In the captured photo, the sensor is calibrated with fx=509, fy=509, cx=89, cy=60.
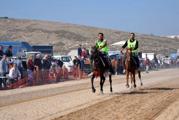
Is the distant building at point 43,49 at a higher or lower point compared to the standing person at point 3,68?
higher

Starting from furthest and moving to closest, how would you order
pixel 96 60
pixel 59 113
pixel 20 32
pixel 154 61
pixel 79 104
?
pixel 20 32 → pixel 154 61 → pixel 96 60 → pixel 79 104 → pixel 59 113

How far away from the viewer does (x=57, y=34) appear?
107688 mm

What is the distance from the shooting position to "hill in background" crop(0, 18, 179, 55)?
99938 mm

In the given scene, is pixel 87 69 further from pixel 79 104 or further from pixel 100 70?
pixel 79 104

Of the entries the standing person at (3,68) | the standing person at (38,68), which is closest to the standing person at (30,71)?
the standing person at (38,68)

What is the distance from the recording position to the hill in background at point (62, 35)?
328 ft

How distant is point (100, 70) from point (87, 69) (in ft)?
70.6

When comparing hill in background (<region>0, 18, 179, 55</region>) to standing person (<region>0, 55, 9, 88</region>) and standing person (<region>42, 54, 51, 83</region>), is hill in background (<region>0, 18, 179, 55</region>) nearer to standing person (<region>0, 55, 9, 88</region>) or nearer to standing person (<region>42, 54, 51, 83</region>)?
standing person (<region>42, 54, 51, 83</region>)

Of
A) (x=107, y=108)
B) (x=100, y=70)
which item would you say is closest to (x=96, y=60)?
(x=100, y=70)

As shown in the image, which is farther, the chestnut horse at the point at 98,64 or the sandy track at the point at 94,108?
the chestnut horse at the point at 98,64

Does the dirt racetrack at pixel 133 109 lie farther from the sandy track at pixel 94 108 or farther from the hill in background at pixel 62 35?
the hill in background at pixel 62 35

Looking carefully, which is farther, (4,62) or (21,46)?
(21,46)

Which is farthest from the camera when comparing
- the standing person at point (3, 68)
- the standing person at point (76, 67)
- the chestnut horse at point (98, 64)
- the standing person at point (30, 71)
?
the standing person at point (76, 67)

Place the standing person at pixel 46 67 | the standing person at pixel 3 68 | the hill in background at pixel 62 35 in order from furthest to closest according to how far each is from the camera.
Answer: the hill in background at pixel 62 35 → the standing person at pixel 46 67 → the standing person at pixel 3 68
